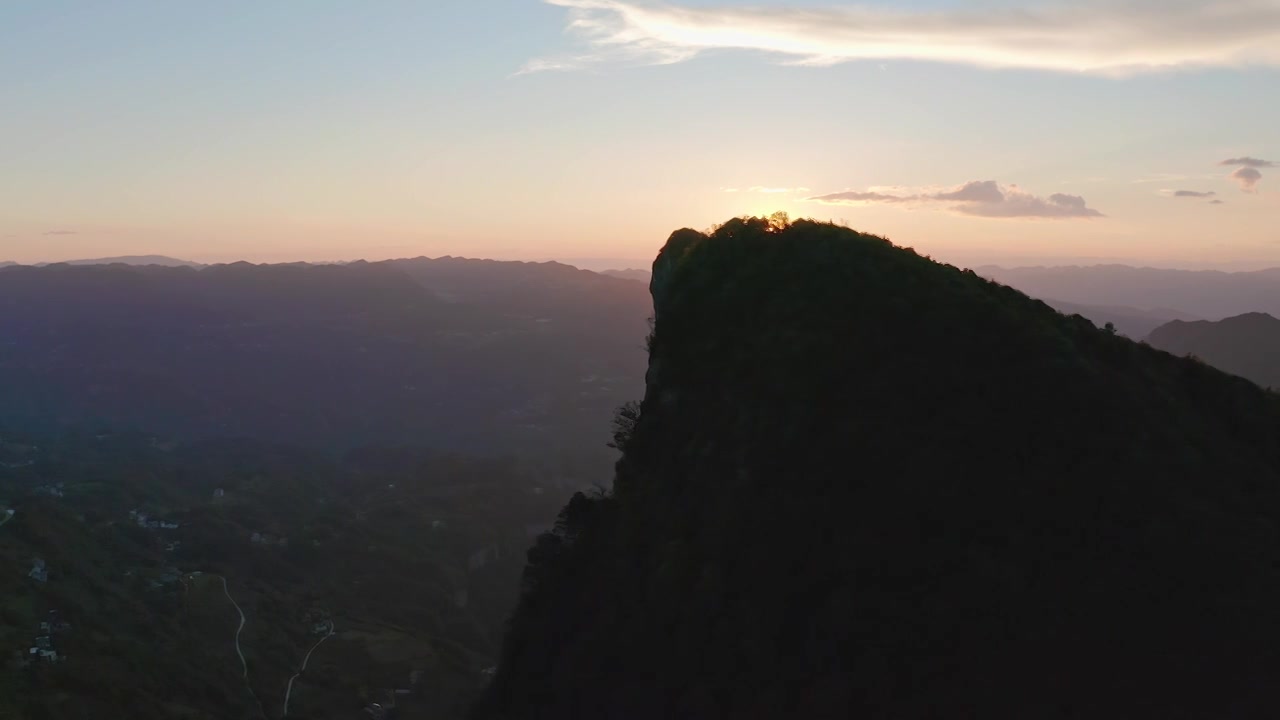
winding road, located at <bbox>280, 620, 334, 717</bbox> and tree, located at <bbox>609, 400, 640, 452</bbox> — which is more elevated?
tree, located at <bbox>609, 400, 640, 452</bbox>

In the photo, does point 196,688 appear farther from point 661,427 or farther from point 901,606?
point 901,606

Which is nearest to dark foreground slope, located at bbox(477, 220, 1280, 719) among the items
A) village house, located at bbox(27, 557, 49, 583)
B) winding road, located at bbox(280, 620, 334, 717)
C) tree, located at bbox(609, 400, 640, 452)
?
tree, located at bbox(609, 400, 640, 452)

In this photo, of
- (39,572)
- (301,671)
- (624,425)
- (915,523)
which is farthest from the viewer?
(39,572)

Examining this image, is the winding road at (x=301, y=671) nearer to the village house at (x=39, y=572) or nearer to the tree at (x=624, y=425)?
the village house at (x=39, y=572)

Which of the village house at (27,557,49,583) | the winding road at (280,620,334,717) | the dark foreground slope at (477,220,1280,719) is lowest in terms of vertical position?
the winding road at (280,620,334,717)

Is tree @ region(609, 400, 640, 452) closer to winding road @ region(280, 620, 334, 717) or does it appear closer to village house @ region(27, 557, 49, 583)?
winding road @ region(280, 620, 334, 717)

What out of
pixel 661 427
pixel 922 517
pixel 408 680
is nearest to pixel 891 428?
pixel 922 517

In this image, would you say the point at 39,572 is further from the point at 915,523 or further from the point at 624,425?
the point at 915,523

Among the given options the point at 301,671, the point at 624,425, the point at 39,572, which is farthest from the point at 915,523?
the point at 39,572
